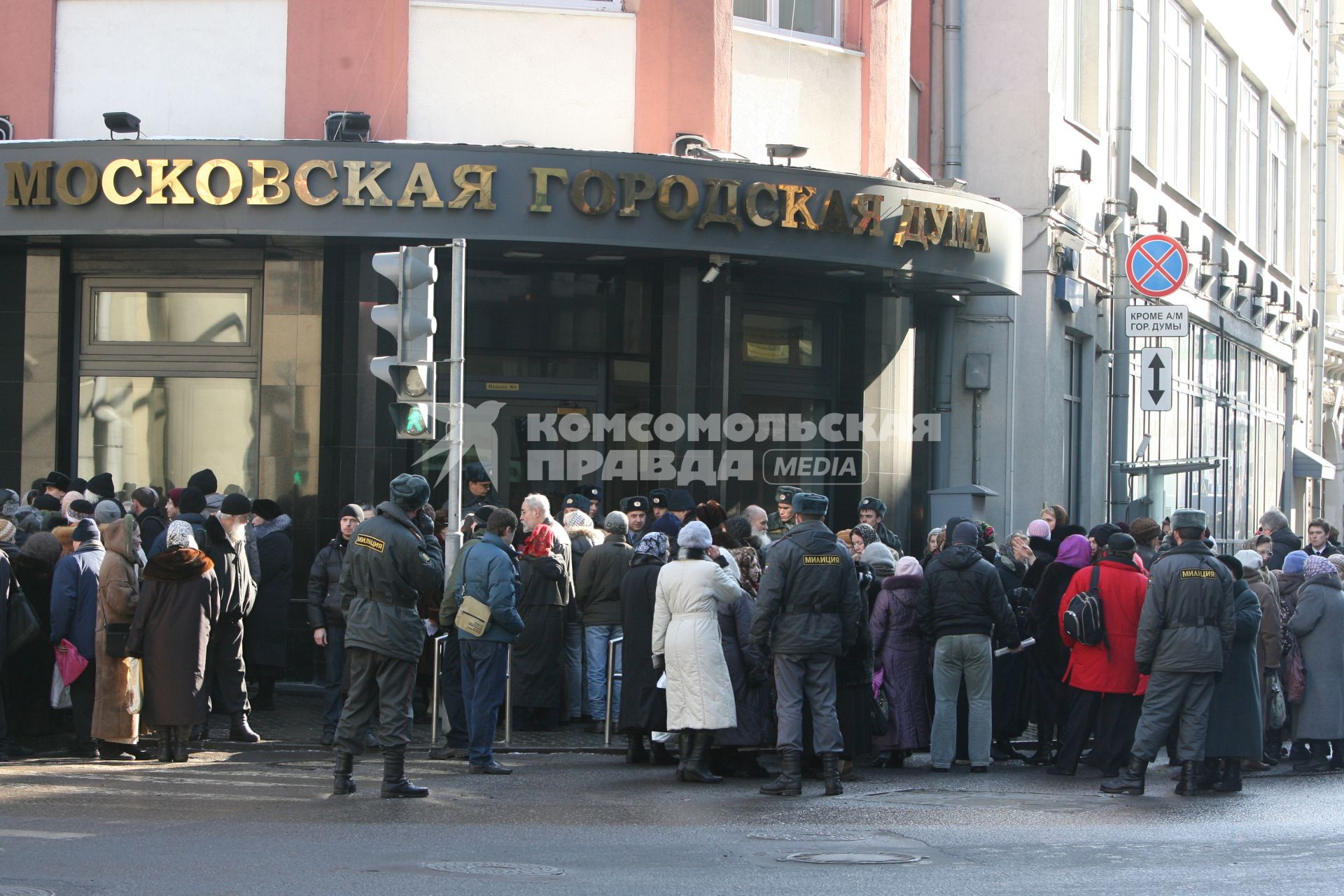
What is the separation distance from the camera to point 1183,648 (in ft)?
37.9

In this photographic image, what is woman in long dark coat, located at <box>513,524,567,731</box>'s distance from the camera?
536 inches

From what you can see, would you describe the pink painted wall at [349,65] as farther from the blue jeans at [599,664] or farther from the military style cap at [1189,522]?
the military style cap at [1189,522]

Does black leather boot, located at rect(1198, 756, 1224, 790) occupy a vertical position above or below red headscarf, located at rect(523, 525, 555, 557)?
below

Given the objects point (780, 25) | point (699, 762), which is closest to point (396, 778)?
point (699, 762)

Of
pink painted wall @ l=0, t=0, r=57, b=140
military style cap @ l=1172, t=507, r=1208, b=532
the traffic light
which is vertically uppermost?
pink painted wall @ l=0, t=0, r=57, b=140

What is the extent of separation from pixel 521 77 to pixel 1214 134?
733 inches

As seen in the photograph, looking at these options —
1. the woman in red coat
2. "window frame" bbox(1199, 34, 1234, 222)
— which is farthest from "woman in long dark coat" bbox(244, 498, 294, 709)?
"window frame" bbox(1199, 34, 1234, 222)

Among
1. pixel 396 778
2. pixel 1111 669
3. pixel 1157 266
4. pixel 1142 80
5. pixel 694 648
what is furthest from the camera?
pixel 1142 80

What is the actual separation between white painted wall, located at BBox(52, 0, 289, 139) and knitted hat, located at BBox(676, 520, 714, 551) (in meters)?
6.93

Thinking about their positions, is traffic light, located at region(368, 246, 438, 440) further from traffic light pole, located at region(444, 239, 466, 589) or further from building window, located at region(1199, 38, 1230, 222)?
building window, located at region(1199, 38, 1230, 222)

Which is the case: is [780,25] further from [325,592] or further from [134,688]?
[134,688]

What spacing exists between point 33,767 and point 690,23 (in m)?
9.00

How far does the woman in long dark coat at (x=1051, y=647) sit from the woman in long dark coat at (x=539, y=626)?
354cm

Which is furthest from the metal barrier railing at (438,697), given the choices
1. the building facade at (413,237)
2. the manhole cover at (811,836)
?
the manhole cover at (811,836)
